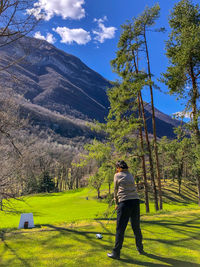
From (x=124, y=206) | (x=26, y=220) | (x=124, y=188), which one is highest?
(x=124, y=188)

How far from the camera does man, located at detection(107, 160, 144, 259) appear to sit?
3908 mm

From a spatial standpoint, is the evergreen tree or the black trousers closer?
the black trousers

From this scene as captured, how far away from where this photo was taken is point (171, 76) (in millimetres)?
12531

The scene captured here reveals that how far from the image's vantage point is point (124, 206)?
155 inches

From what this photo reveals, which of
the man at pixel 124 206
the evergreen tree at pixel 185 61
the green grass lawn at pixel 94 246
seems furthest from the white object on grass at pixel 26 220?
the evergreen tree at pixel 185 61

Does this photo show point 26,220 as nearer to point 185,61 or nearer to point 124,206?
point 124,206

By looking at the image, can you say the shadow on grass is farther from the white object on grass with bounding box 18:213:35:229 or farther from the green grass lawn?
the white object on grass with bounding box 18:213:35:229

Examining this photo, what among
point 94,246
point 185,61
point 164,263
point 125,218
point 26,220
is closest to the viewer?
point 164,263

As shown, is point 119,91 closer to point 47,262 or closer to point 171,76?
point 171,76

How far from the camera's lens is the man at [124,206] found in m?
3.91

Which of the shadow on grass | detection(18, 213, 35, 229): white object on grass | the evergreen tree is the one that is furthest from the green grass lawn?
the evergreen tree

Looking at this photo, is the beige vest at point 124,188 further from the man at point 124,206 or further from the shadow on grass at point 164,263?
the shadow on grass at point 164,263

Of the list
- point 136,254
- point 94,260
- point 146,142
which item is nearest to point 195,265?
point 136,254

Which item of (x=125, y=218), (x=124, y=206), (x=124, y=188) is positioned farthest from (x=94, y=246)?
(x=124, y=188)
